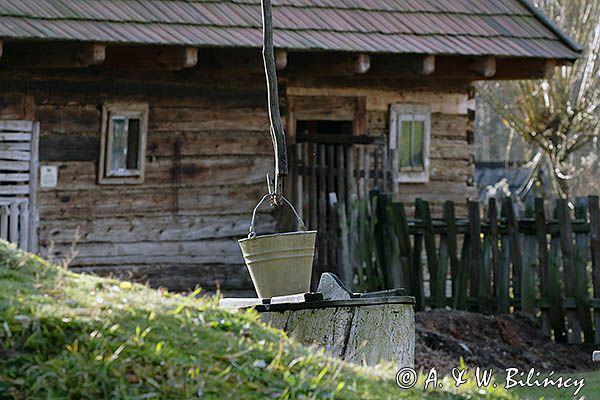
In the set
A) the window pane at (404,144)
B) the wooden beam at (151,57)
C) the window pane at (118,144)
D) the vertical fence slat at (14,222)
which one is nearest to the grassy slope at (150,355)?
the wooden beam at (151,57)

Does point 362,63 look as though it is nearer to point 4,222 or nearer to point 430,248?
point 430,248

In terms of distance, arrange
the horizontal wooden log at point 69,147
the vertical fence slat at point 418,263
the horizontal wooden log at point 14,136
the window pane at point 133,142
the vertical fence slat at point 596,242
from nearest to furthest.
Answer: the vertical fence slat at point 596,242
the vertical fence slat at point 418,263
the horizontal wooden log at point 14,136
the horizontal wooden log at point 69,147
the window pane at point 133,142

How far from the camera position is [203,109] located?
14.9 meters

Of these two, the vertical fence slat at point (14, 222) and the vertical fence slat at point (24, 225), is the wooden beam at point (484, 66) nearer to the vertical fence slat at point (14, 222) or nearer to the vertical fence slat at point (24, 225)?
the vertical fence slat at point (24, 225)

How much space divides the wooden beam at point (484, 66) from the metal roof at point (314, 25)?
0.17m

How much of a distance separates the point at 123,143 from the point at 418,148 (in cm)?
394

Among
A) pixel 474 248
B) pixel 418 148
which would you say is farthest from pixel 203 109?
pixel 474 248

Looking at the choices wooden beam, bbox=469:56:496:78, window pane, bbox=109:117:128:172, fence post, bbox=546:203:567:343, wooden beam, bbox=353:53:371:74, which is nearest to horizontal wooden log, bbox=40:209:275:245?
window pane, bbox=109:117:128:172

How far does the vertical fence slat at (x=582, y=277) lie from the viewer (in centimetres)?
1260

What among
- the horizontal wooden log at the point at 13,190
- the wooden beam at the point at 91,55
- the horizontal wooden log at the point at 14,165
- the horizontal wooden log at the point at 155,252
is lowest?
the horizontal wooden log at the point at 155,252

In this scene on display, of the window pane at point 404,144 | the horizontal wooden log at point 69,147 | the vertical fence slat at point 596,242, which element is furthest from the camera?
the window pane at point 404,144

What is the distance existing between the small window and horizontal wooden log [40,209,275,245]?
1.56 ft

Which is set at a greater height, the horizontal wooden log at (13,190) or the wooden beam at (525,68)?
the wooden beam at (525,68)

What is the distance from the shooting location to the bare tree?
27406 mm
